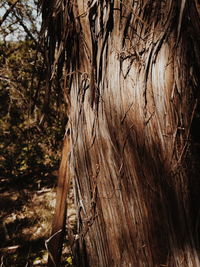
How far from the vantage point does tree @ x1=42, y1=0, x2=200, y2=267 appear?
94 centimetres

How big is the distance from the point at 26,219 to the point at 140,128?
344 centimetres

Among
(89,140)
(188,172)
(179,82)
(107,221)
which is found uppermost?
(179,82)

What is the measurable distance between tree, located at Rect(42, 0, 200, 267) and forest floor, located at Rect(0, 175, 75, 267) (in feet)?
5.24

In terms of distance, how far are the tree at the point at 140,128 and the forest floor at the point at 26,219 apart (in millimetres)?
1598

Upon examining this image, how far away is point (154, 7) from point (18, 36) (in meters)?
3.83

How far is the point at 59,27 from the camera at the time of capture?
46.7 inches

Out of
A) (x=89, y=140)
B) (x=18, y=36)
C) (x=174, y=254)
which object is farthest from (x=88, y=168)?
(x=18, y=36)

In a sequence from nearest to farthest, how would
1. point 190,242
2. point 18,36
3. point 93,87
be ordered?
point 190,242 → point 93,87 → point 18,36

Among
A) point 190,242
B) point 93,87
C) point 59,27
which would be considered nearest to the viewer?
point 190,242

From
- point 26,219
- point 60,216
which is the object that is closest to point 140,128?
point 60,216

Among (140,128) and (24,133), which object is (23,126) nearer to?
(24,133)

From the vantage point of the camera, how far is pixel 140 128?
998 millimetres

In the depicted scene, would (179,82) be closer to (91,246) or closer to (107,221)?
(107,221)

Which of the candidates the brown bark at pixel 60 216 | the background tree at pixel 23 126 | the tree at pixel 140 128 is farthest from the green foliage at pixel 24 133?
the tree at pixel 140 128
